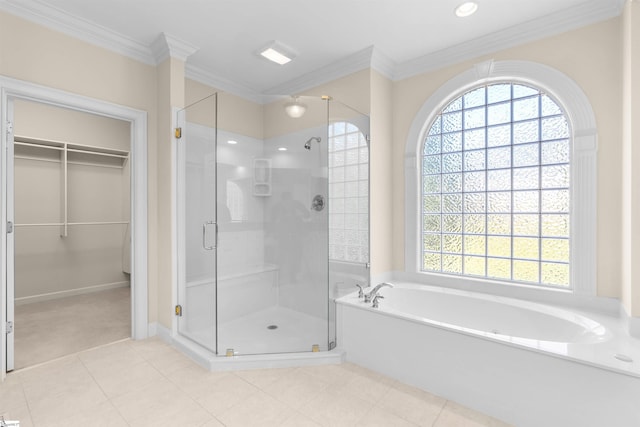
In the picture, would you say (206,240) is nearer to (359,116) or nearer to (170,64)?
(170,64)

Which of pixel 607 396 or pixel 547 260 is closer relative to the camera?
pixel 607 396

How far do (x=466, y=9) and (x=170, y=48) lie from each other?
237 centimetres

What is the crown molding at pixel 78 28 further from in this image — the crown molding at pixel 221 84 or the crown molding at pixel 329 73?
the crown molding at pixel 329 73

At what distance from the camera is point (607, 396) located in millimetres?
1340

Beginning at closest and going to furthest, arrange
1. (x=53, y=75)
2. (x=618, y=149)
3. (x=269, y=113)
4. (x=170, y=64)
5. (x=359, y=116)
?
(x=618, y=149), (x=53, y=75), (x=170, y=64), (x=359, y=116), (x=269, y=113)

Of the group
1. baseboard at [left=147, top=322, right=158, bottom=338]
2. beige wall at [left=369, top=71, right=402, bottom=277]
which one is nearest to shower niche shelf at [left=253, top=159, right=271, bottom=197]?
beige wall at [left=369, top=71, right=402, bottom=277]

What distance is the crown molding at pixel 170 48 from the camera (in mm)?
2443

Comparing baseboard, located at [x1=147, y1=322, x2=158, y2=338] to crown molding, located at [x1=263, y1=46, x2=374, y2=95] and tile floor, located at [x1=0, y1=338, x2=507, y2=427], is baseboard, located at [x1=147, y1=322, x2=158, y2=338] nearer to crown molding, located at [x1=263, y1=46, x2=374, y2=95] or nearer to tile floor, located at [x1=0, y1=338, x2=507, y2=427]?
tile floor, located at [x1=0, y1=338, x2=507, y2=427]

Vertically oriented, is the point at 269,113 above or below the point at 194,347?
above

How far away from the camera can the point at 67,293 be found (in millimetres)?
3871

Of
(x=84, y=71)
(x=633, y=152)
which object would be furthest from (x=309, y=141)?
(x=633, y=152)

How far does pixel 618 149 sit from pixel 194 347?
3.41 metres

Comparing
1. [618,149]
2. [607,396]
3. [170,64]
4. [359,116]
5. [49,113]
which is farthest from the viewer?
Result: [49,113]

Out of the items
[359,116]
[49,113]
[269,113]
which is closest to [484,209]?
[359,116]
